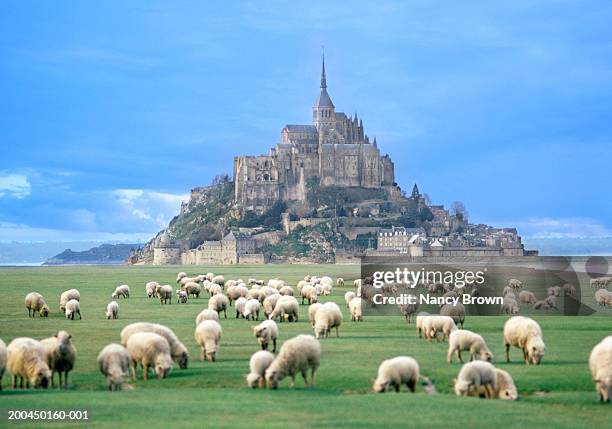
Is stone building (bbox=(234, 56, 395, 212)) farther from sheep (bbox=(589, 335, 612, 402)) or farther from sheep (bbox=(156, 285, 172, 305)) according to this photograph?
sheep (bbox=(589, 335, 612, 402))

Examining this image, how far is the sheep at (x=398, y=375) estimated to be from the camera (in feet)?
64.8

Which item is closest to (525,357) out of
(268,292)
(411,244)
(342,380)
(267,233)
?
(342,380)

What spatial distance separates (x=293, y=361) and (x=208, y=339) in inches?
220

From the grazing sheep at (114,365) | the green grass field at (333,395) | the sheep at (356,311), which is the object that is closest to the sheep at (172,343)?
the green grass field at (333,395)

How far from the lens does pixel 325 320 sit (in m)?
30.3

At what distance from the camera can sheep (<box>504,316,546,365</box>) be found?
955 inches

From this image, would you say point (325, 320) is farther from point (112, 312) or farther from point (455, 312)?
point (112, 312)

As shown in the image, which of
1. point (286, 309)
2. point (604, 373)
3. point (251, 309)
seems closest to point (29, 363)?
point (604, 373)

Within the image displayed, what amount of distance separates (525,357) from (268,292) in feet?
64.0

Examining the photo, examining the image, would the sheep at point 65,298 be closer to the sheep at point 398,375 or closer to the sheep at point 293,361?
the sheep at point 293,361

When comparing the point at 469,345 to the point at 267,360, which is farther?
the point at 469,345

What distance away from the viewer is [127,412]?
1766cm

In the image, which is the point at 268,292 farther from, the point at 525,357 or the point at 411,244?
the point at 411,244

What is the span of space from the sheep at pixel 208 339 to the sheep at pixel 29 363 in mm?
5815
